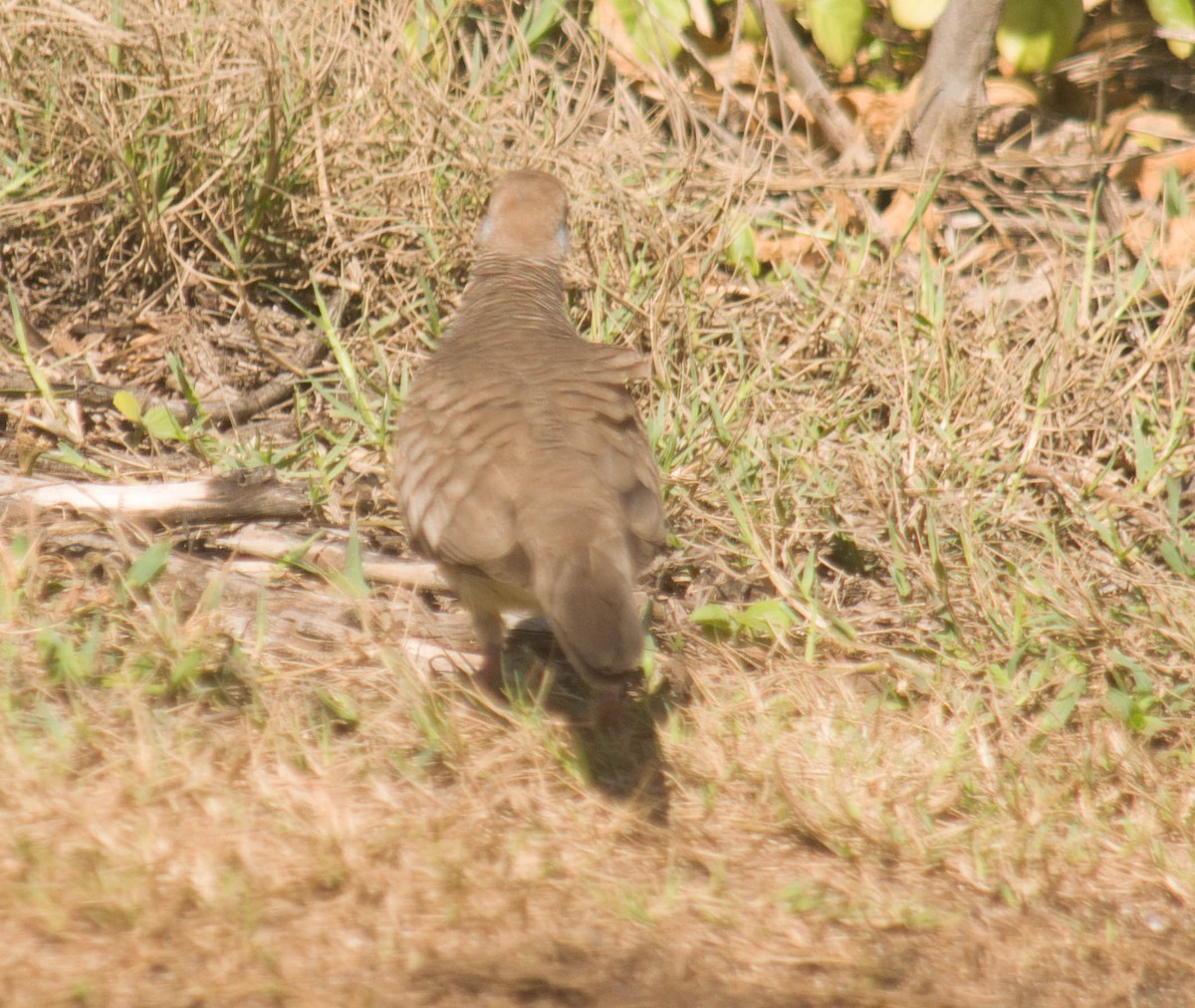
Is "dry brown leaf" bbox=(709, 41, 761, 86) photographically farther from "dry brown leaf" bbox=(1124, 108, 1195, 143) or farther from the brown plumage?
the brown plumage

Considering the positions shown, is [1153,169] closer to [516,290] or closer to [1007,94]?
[1007,94]

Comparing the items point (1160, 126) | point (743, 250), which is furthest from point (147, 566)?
point (1160, 126)

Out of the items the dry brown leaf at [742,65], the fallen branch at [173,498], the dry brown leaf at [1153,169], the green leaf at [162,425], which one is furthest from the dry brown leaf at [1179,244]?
the green leaf at [162,425]

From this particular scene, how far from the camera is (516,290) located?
4.22 metres

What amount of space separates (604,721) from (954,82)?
3.17 meters

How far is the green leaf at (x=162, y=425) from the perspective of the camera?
14.8ft

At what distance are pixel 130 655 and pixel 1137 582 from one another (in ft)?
8.66

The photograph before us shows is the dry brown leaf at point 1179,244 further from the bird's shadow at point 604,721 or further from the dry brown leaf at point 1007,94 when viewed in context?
the bird's shadow at point 604,721

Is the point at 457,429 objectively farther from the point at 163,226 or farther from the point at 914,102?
the point at 914,102

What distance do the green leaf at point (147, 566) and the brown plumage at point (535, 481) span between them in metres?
0.66

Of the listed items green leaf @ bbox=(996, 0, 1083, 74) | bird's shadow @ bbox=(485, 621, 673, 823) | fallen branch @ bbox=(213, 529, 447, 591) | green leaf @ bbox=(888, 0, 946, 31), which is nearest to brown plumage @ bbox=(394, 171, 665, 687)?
bird's shadow @ bbox=(485, 621, 673, 823)

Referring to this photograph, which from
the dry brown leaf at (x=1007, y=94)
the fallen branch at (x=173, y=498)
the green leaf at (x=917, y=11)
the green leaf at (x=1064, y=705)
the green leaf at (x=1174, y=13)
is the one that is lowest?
the fallen branch at (x=173, y=498)

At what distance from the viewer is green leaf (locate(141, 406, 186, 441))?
4.52 metres

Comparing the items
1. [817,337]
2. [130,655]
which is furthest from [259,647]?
[817,337]
